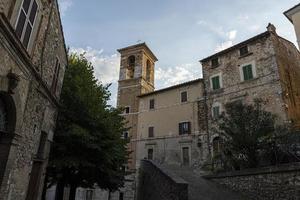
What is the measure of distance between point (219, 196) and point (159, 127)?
14.7 metres

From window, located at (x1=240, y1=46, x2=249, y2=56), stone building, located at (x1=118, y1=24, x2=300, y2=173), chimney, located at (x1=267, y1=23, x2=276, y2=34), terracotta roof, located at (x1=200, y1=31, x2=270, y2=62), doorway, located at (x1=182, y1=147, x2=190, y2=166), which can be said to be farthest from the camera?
doorway, located at (x1=182, y1=147, x2=190, y2=166)

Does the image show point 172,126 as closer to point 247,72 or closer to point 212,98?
point 212,98

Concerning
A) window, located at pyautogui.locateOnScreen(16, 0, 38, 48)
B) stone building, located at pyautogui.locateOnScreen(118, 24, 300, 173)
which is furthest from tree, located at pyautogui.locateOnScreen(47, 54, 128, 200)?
stone building, located at pyautogui.locateOnScreen(118, 24, 300, 173)

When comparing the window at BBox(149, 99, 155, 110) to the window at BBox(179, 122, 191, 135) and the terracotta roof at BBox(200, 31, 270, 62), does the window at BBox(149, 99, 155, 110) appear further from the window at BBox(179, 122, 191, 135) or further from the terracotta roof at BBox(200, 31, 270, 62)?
the terracotta roof at BBox(200, 31, 270, 62)

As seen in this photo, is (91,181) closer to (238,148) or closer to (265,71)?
(238,148)

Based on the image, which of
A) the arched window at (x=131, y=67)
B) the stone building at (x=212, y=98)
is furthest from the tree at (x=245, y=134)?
the arched window at (x=131, y=67)

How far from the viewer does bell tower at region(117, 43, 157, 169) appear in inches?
1064

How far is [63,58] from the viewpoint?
1028cm

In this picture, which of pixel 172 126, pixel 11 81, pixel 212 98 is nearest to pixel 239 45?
pixel 212 98

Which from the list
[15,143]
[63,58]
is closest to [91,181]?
[63,58]

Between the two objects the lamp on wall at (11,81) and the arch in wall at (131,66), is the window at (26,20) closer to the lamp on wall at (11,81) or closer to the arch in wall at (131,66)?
the lamp on wall at (11,81)

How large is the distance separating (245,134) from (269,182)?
2453 millimetres

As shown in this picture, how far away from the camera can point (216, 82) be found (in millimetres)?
21812

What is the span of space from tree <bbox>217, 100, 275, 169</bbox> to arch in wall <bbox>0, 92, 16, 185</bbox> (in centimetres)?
922
